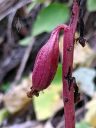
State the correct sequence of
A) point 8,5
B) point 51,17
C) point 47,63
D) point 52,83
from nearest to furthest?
point 47,63 → point 8,5 → point 52,83 → point 51,17

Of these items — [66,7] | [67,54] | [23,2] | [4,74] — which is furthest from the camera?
[4,74]

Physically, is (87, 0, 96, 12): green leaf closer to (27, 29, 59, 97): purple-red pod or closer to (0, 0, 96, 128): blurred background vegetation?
(0, 0, 96, 128): blurred background vegetation

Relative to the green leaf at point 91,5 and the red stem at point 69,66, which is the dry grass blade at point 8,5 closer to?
the red stem at point 69,66

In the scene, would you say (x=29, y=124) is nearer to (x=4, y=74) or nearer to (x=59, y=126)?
(x=59, y=126)

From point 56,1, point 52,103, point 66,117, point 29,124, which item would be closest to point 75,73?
point 52,103

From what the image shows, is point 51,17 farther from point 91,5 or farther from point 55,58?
Answer: point 55,58

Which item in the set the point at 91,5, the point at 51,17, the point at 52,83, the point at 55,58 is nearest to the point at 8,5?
the point at 55,58
